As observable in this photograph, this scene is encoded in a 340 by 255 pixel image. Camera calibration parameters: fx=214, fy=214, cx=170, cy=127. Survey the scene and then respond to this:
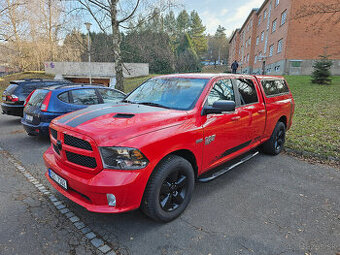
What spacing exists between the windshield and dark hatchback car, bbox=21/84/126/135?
222cm

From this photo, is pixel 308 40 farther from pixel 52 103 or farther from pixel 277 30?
pixel 52 103

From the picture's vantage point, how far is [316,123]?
7617 millimetres

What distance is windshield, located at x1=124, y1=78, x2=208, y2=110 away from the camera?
3.14m

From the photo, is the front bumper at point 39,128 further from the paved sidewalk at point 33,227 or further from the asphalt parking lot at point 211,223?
the paved sidewalk at point 33,227

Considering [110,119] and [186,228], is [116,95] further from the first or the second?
[186,228]

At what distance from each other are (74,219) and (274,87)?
4740mm

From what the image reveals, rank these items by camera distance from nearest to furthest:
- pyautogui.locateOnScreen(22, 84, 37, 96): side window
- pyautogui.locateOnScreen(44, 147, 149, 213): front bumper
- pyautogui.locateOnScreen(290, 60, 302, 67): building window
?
pyautogui.locateOnScreen(44, 147, 149, 213): front bumper → pyautogui.locateOnScreen(22, 84, 37, 96): side window → pyautogui.locateOnScreen(290, 60, 302, 67): building window

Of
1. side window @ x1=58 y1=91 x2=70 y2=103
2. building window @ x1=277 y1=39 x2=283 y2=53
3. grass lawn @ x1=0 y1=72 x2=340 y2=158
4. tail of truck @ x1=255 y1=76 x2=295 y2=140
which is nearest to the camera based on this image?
tail of truck @ x1=255 y1=76 x2=295 y2=140

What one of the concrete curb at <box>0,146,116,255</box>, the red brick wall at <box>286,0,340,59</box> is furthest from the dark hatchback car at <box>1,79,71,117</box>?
the red brick wall at <box>286,0,340,59</box>

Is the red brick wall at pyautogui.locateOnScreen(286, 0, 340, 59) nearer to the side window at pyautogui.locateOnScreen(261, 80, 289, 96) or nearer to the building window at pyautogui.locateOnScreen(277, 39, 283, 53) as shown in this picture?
the building window at pyautogui.locateOnScreen(277, 39, 283, 53)

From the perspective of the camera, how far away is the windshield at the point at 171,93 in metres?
3.14

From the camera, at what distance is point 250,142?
13.5 feet

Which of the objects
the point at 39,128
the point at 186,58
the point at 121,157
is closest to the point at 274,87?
the point at 121,157

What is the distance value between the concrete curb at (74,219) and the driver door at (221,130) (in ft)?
Result: 5.35
